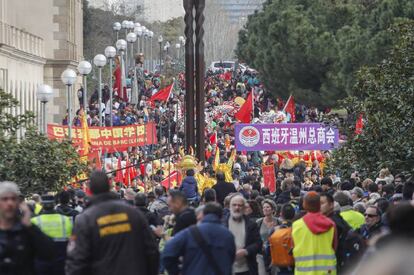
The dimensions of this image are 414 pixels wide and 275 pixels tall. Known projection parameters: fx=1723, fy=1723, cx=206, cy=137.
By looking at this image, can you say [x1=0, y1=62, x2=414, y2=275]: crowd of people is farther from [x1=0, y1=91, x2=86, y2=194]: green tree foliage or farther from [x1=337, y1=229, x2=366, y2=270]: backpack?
[x1=0, y1=91, x2=86, y2=194]: green tree foliage

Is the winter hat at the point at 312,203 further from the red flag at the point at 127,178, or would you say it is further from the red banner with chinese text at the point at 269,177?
the red flag at the point at 127,178

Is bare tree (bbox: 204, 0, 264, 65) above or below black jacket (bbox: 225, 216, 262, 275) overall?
above

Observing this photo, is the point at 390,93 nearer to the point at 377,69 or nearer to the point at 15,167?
the point at 377,69

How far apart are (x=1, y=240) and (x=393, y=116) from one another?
47.0 ft

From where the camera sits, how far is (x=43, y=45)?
62812 millimetres

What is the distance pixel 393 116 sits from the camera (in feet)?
85.7

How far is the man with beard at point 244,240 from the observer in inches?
647

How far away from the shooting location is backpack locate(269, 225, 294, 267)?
1633 cm

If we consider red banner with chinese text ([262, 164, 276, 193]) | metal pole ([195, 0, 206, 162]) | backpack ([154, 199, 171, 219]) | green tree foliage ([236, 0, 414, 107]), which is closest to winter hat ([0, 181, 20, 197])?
backpack ([154, 199, 171, 219])

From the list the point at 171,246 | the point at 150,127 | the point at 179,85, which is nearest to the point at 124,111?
the point at 150,127

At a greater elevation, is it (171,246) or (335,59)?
(335,59)

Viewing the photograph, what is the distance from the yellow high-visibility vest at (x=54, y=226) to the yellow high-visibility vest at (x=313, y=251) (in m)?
2.06

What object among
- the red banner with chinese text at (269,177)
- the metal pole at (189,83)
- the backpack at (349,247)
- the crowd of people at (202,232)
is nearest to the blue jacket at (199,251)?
the crowd of people at (202,232)

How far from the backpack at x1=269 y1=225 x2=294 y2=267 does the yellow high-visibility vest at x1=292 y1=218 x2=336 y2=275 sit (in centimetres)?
91
